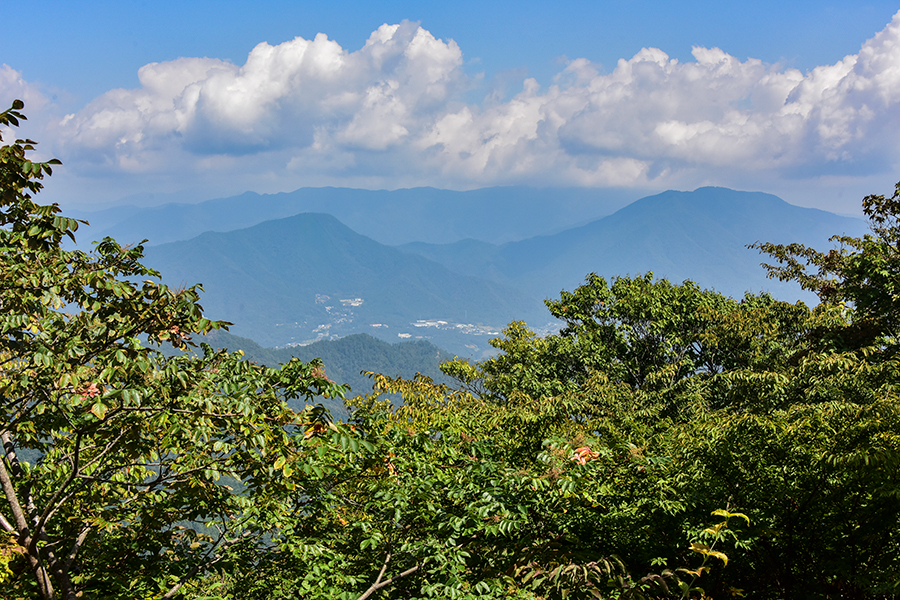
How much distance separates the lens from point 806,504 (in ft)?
18.7

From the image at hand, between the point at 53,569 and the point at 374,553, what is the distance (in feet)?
9.87

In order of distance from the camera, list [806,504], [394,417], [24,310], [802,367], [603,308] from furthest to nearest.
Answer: [603,308]
[802,367]
[394,417]
[806,504]
[24,310]

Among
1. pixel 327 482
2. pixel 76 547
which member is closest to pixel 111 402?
pixel 76 547

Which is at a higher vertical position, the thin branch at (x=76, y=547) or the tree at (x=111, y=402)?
the tree at (x=111, y=402)

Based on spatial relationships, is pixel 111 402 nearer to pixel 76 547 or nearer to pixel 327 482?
pixel 76 547

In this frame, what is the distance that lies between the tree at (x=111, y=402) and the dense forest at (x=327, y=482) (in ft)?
0.09

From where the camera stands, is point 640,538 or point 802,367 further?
point 802,367

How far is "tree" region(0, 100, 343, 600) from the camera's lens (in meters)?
4.07

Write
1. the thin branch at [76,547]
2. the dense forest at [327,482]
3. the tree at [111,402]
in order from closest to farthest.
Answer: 1. the tree at [111,402]
2. the dense forest at [327,482]
3. the thin branch at [76,547]

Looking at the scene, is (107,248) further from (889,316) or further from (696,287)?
(696,287)

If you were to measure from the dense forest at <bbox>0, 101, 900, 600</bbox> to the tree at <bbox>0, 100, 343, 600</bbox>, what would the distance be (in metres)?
0.03

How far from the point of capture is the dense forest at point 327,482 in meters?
4.25

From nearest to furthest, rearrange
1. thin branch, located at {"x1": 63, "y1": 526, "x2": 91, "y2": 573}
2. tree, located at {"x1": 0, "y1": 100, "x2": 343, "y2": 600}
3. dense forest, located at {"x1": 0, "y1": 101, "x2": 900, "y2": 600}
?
tree, located at {"x1": 0, "y1": 100, "x2": 343, "y2": 600} → dense forest, located at {"x1": 0, "y1": 101, "x2": 900, "y2": 600} → thin branch, located at {"x1": 63, "y1": 526, "x2": 91, "y2": 573}

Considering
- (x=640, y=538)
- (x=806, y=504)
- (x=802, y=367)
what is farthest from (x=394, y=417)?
(x=802, y=367)
